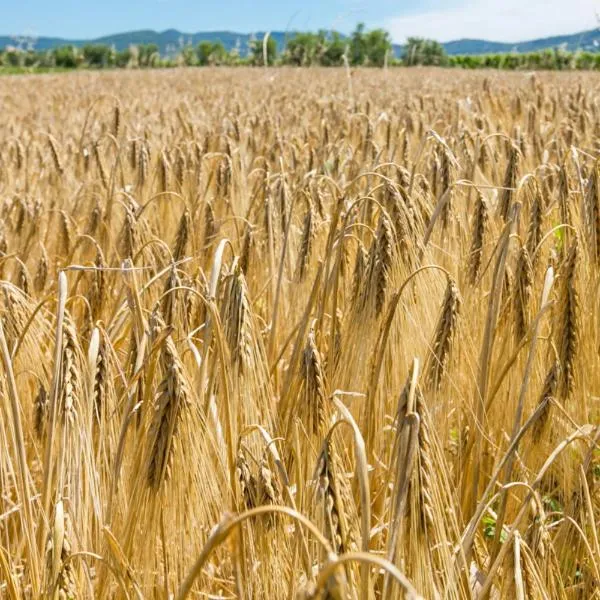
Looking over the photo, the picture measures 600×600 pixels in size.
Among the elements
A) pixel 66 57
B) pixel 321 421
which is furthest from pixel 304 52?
pixel 66 57

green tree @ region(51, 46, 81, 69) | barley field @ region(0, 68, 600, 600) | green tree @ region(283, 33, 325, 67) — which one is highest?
green tree @ region(51, 46, 81, 69)

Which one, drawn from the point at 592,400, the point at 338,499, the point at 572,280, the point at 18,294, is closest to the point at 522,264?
the point at 572,280

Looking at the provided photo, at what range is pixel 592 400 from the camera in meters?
1.61

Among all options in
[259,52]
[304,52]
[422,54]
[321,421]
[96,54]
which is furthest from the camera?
[96,54]

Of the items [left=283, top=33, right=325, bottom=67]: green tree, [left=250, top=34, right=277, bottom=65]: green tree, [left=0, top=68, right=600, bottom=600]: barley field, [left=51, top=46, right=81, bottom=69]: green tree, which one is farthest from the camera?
[left=51, top=46, right=81, bottom=69]: green tree

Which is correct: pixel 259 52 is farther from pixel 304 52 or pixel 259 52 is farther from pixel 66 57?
pixel 66 57

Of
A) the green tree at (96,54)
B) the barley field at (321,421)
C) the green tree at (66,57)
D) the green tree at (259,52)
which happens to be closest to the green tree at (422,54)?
the green tree at (259,52)

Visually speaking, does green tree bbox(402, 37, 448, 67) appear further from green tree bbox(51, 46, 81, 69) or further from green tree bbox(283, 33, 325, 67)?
green tree bbox(51, 46, 81, 69)

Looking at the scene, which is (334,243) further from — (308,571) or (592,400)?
(308,571)

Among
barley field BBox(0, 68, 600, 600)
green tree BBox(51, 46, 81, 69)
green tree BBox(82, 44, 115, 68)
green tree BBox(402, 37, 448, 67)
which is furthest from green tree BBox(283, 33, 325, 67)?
green tree BBox(51, 46, 81, 69)

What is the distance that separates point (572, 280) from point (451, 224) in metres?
0.73

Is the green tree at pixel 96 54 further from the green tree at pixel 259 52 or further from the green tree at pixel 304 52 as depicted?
the green tree at pixel 304 52

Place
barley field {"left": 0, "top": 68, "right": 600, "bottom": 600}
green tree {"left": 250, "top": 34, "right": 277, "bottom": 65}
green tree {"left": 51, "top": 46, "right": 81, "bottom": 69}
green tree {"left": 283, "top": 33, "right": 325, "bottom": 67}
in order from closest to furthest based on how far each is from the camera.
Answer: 1. barley field {"left": 0, "top": 68, "right": 600, "bottom": 600}
2. green tree {"left": 250, "top": 34, "right": 277, "bottom": 65}
3. green tree {"left": 283, "top": 33, "right": 325, "bottom": 67}
4. green tree {"left": 51, "top": 46, "right": 81, "bottom": 69}

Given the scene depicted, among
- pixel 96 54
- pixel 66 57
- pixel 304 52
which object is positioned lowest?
pixel 304 52
